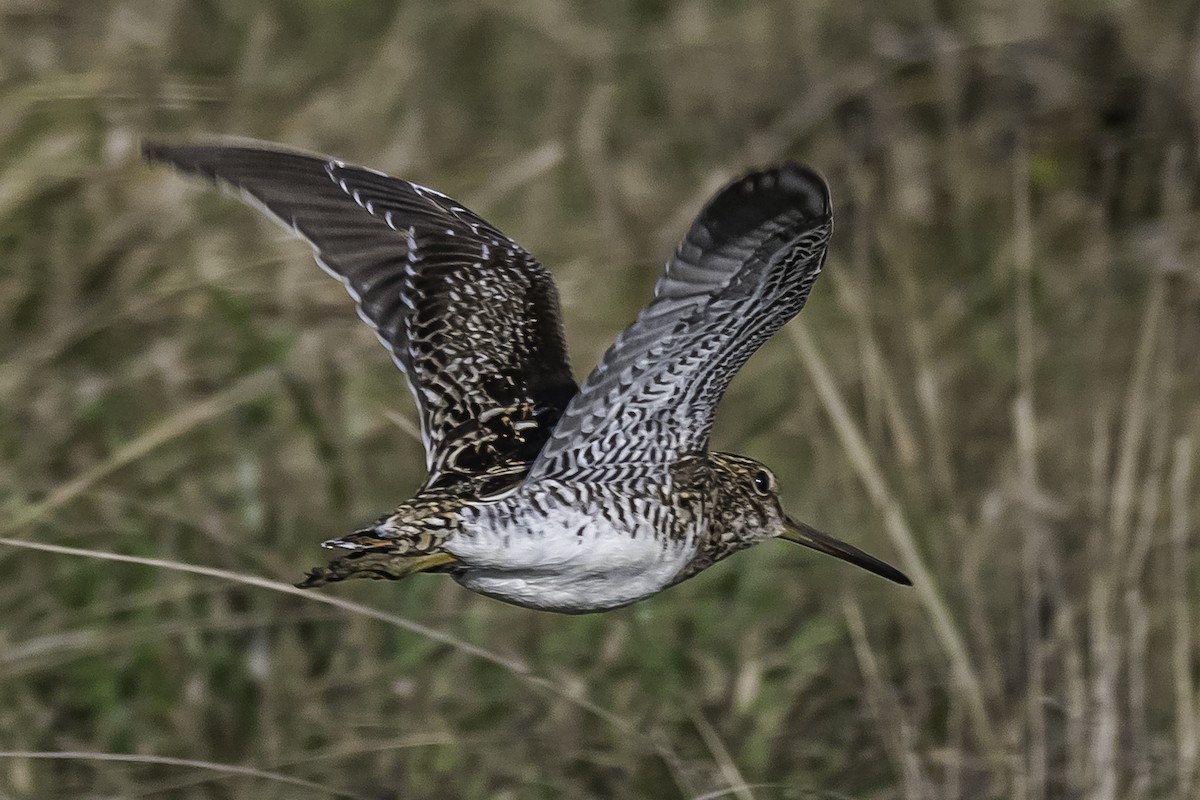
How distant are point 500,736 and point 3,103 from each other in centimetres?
242

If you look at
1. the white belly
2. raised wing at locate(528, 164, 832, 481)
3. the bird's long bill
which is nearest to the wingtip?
raised wing at locate(528, 164, 832, 481)

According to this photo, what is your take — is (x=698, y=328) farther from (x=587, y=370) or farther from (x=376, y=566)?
(x=587, y=370)

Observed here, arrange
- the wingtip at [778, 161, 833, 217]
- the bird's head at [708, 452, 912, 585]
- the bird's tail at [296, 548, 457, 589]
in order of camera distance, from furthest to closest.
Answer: the bird's head at [708, 452, 912, 585] < the bird's tail at [296, 548, 457, 589] < the wingtip at [778, 161, 833, 217]

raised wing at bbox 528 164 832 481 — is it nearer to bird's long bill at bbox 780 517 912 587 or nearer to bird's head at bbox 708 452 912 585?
bird's head at bbox 708 452 912 585

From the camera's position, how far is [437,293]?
4.45 m

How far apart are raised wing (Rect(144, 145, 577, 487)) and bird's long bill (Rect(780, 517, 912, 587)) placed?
633mm

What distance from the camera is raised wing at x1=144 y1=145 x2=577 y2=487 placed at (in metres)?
4.30

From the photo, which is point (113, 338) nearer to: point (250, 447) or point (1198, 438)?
point (250, 447)

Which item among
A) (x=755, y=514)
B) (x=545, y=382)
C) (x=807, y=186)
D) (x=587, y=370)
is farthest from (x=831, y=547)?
(x=807, y=186)

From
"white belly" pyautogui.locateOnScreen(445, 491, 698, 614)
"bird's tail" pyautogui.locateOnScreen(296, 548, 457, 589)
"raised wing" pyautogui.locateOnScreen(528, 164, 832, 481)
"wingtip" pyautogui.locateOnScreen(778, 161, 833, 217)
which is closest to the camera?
"wingtip" pyautogui.locateOnScreen(778, 161, 833, 217)

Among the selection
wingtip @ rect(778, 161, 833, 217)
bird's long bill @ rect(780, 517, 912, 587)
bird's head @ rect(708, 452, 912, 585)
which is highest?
wingtip @ rect(778, 161, 833, 217)

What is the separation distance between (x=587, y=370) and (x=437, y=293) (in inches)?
64.0

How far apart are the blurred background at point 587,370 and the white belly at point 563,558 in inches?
6.3

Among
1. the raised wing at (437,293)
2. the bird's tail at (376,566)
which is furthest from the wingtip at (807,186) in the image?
the raised wing at (437,293)
